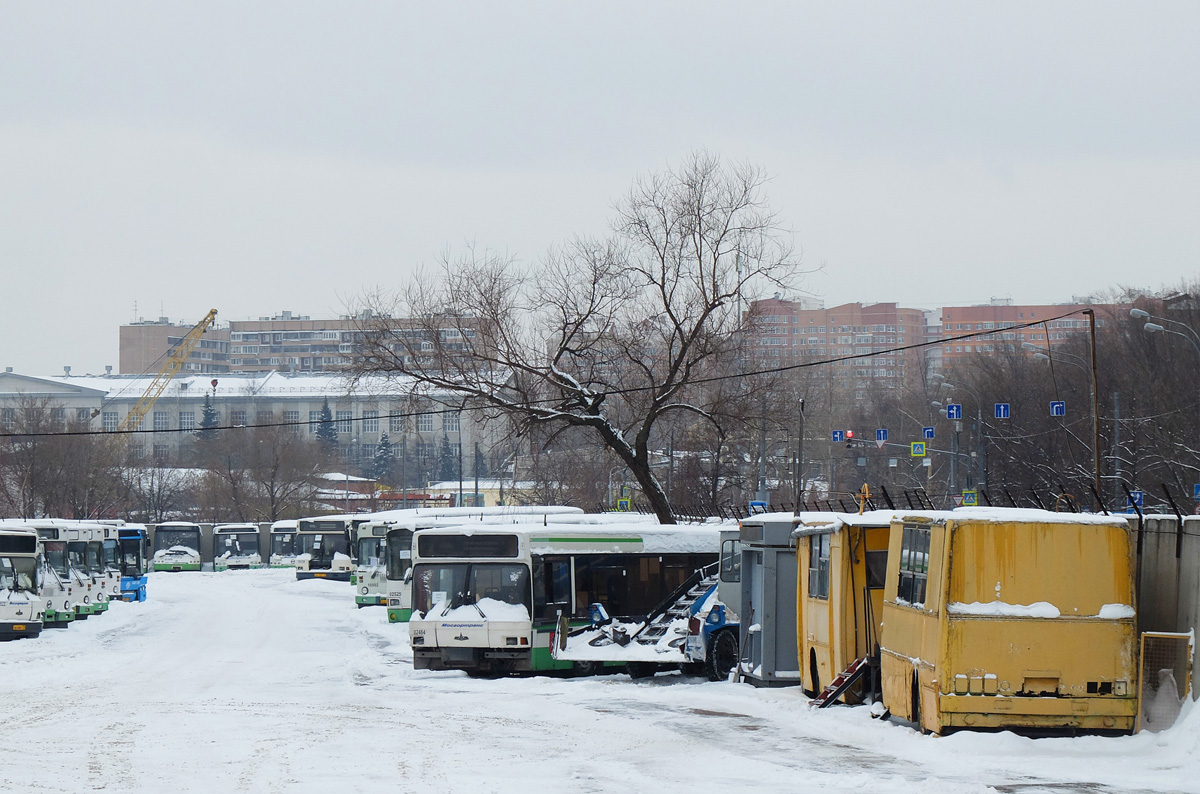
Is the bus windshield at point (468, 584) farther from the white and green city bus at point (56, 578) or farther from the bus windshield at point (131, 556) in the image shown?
the bus windshield at point (131, 556)

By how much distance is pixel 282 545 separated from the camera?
257 feet

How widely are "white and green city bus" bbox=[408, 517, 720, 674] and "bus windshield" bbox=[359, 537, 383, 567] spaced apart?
22.2 metres

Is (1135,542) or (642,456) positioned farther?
(642,456)

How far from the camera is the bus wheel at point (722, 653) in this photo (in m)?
22.1

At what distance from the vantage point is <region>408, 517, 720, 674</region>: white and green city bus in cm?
2306

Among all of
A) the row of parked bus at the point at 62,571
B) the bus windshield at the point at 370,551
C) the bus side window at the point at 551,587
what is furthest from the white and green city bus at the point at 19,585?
the bus windshield at the point at 370,551

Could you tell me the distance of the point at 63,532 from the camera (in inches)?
1523

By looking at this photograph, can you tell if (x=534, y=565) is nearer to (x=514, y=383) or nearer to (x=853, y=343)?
(x=514, y=383)

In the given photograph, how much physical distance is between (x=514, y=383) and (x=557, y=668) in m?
13.4

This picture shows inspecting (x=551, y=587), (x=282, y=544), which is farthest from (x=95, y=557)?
(x=282, y=544)

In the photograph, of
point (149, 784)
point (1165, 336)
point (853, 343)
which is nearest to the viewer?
point (149, 784)

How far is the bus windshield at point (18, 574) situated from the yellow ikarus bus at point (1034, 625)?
24097mm

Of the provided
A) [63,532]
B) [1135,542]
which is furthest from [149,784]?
[63,532]

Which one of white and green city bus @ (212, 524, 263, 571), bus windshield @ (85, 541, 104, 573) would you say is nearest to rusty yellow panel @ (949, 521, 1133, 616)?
bus windshield @ (85, 541, 104, 573)
